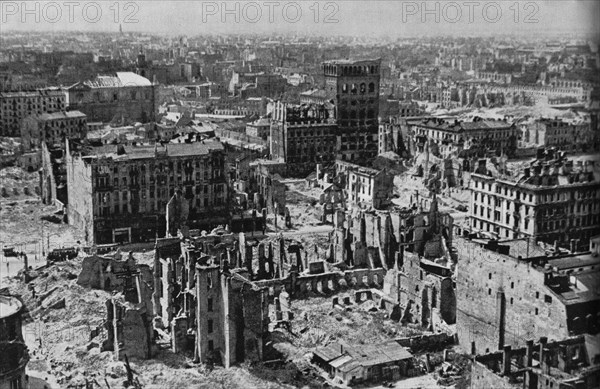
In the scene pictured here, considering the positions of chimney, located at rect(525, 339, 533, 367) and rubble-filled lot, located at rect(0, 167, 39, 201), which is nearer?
chimney, located at rect(525, 339, 533, 367)

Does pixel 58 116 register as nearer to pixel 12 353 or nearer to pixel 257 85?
pixel 257 85

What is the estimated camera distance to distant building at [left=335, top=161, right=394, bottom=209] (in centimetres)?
6712

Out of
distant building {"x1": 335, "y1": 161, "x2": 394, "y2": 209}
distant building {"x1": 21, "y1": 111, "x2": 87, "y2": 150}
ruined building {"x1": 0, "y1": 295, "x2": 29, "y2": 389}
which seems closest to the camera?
ruined building {"x1": 0, "y1": 295, "x2": 29, "y2": 389}

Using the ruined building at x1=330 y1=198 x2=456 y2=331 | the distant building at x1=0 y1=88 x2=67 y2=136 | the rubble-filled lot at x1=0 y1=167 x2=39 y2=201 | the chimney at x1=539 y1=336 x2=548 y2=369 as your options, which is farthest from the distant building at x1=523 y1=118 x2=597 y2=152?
the distant building at x1=0 y1=88 x2=67 y2=136

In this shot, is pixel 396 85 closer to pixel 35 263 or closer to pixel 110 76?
pixel 110 76

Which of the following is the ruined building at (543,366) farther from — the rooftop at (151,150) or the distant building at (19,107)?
the distant building at (19,107)

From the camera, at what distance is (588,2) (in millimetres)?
27359

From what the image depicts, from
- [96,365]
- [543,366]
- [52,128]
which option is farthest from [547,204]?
[52,128]

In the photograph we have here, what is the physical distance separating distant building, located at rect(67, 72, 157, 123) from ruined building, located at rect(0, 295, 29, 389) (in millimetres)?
74771

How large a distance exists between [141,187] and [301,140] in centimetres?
2837

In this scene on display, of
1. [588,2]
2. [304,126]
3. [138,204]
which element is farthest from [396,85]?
[588,2]

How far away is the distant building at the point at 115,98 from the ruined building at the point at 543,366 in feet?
268

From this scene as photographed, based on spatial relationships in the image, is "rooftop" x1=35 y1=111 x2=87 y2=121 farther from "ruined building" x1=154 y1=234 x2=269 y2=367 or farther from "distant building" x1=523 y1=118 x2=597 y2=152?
"ruined building" x1=154 y1=234 x2=269 y2=367

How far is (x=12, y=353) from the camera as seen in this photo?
3272cm
